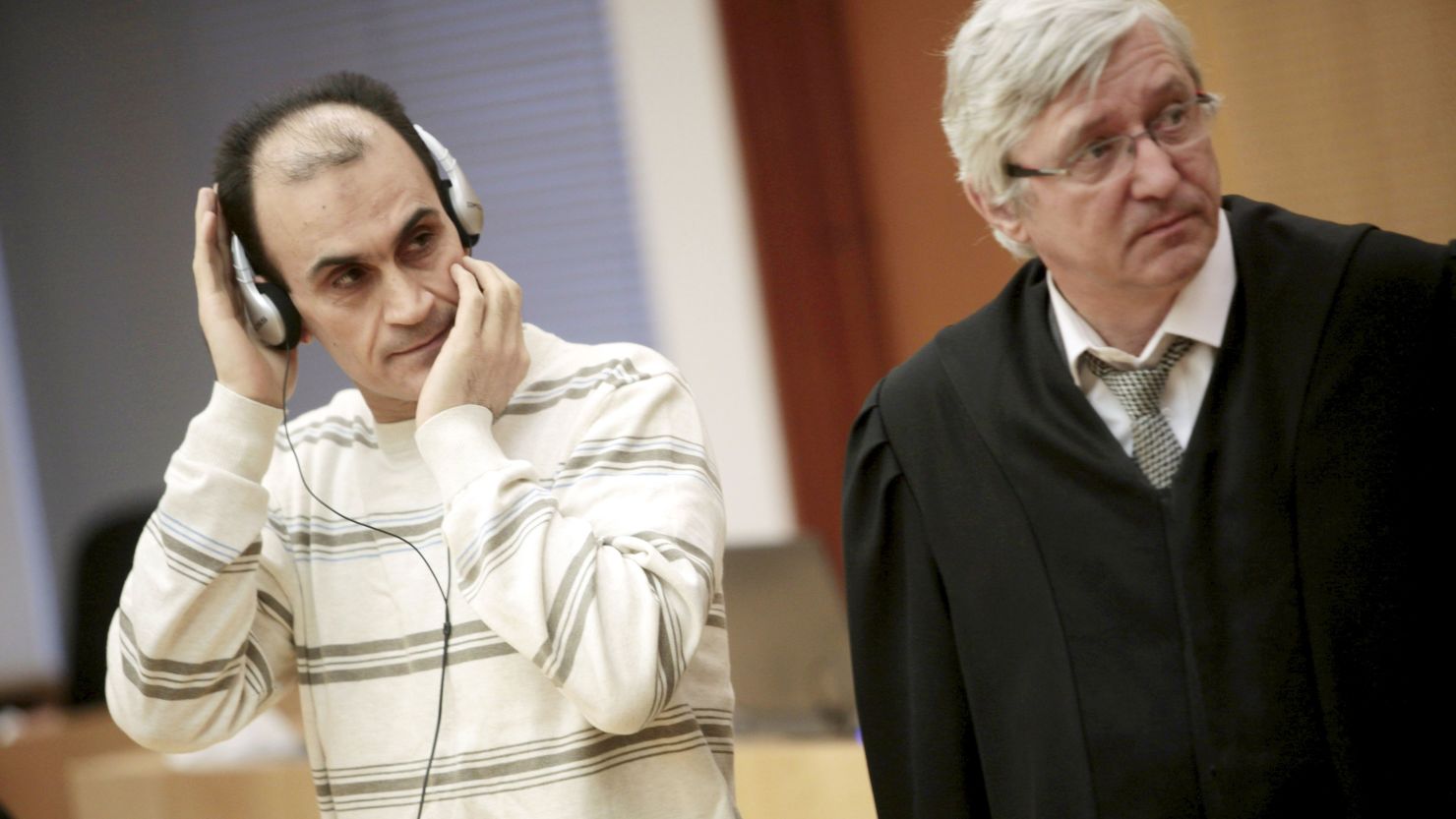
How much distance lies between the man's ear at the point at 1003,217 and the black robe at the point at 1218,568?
10 centimetres

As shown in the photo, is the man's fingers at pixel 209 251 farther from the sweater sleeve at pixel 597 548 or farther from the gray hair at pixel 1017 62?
the gray hair at pixel 1017 62

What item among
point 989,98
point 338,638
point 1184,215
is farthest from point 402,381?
point 1184,215

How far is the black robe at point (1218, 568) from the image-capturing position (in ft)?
4.34

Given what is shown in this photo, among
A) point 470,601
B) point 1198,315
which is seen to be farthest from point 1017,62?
point 470,601

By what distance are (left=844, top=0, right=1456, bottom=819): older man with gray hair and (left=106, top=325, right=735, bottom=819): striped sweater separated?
226 millimetres

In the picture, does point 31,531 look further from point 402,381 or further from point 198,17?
point 402,381

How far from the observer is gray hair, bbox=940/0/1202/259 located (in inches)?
55.5

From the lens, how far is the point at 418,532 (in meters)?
→ 1.62

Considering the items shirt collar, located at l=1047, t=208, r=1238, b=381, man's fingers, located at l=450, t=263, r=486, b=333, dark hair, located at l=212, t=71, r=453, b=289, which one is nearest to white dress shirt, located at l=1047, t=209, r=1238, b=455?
shirt collar, located at l=1047, t=208, r=1238, b=381

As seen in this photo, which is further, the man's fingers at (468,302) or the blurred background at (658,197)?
the blurred background at (658,197)

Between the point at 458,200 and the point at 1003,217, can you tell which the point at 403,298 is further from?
the point at 1003,217

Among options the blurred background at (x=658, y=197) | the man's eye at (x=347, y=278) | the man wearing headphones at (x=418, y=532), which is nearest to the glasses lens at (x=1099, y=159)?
the man wearing headphones at (x=418, y=532)

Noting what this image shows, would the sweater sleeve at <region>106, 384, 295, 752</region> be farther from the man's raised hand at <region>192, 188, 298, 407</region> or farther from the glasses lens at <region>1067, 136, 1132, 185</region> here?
the glasses lens at <region>1067, 136, 1132, 185</region>

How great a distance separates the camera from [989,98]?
4.83 ft
